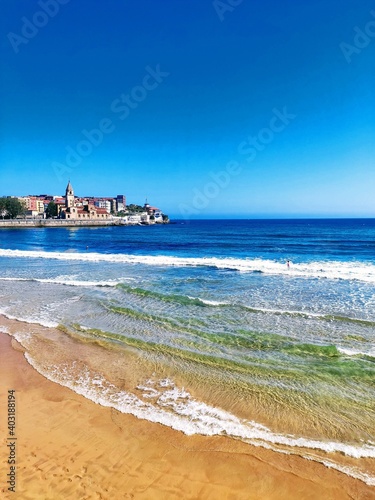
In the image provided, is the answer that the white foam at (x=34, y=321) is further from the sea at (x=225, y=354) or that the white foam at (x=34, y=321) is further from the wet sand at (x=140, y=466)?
the wet sand at (x=140, y=466)

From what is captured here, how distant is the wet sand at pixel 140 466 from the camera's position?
419cm

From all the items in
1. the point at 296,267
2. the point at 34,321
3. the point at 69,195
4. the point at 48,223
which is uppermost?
the point at 69,195

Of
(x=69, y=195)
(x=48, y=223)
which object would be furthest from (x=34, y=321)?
(x=69, y=195)

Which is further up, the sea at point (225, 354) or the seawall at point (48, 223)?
the seawall at point (48, 223)

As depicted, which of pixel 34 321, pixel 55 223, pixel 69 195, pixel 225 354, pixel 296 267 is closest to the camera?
pixel 225 354

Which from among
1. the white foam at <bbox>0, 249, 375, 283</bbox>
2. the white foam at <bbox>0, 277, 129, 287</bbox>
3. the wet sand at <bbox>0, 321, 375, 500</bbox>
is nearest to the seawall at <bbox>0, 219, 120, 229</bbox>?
the white foam at <bbox>0, 249, 375, 283</bbox>

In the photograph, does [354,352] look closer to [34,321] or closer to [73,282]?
[34,321]

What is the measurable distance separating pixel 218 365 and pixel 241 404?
1709mm

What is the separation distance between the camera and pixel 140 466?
4.64 meters

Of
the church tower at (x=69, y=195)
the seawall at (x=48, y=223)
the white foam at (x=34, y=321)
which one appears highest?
the church tower at (x=69, y=195)

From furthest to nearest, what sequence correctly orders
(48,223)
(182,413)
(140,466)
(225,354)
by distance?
(48,223) → (225,354) → (182,413) → (140,466)

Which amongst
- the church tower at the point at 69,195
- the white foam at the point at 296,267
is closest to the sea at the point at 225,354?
the white foam at the point at 296,267

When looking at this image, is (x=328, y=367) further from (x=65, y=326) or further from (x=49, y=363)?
Result: (x=65, y=326)

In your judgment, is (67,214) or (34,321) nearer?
(34,321)
